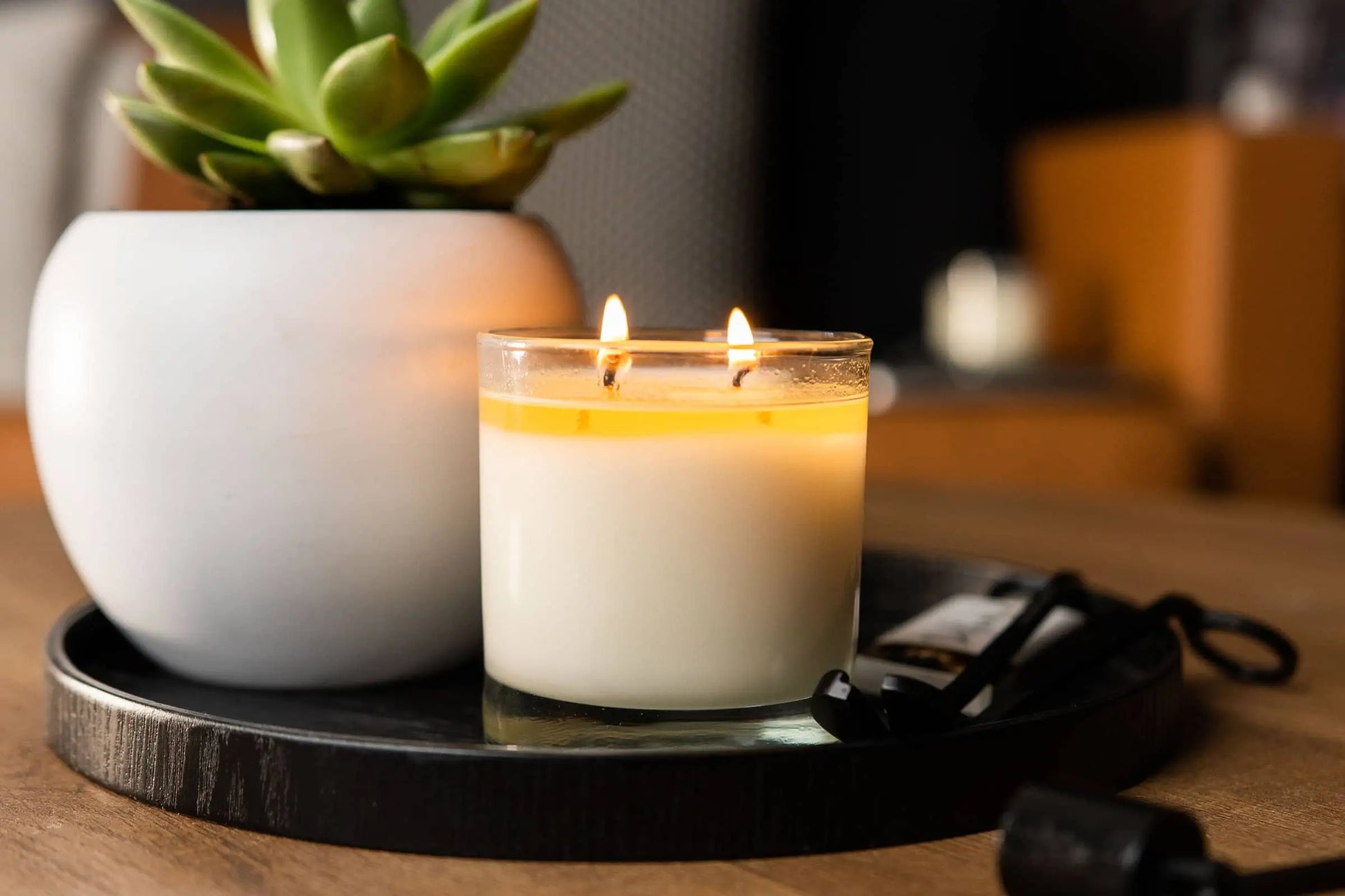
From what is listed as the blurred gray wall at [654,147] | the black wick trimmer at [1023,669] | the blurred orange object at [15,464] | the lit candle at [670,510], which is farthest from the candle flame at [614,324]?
the blurred gray wall at [654,147]

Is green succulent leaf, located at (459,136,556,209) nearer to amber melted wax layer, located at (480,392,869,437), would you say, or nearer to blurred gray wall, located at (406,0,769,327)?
amber melted wax layer, located at (480,392,869,437)

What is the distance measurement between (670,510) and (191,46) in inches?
8.7

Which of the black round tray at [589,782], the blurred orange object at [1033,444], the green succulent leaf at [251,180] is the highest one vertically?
the green succulent leaf at [251,180]

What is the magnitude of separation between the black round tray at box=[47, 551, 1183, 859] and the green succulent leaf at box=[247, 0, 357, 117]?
189mm

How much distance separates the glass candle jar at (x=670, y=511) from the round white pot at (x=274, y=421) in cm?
5

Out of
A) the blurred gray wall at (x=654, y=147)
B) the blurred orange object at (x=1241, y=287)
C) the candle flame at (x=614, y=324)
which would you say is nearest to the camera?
the candle flame at (x=614, y=324)

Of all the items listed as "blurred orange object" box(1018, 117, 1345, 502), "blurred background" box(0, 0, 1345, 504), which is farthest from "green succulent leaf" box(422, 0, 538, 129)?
"blurred orange object" box(1018, 117, 1345, 502)

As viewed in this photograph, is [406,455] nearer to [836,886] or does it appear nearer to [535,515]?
[535,515]

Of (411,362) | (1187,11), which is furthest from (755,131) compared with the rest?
(411,362)

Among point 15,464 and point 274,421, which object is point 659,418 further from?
point 15,464

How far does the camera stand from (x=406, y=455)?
0.44 m

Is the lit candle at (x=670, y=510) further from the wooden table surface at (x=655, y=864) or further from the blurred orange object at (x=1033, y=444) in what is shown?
the blurred orange object at (x=1033, y=444)

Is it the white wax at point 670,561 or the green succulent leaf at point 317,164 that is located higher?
the green succulent leaf at point 317,164

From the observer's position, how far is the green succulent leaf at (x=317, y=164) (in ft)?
1.39
